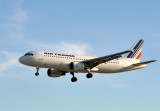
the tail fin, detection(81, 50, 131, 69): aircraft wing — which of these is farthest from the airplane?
the tail fin

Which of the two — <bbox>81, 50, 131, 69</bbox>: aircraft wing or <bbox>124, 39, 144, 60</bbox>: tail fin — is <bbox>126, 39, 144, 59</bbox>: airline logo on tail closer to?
<bbox>124, 39, 144, 60</bbox>: tail fin

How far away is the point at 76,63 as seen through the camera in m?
51.6

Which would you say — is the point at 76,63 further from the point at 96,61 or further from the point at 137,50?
the point at 137,50

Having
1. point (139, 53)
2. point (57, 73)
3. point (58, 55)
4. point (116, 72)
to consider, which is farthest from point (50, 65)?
point (139, 53)

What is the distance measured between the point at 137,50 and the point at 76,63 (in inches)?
774

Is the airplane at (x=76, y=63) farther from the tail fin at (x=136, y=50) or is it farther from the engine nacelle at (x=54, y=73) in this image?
the tail fin at (x=136, y=50)

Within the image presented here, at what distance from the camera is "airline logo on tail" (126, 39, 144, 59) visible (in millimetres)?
64062

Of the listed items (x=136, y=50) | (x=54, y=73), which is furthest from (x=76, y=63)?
(x=136, y=50)

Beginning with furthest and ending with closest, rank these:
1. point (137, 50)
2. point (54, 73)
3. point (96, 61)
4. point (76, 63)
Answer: point (137, 50), point (54, 73), point (96, 61), point (76, 63)

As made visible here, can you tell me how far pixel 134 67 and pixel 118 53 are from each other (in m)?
13.4

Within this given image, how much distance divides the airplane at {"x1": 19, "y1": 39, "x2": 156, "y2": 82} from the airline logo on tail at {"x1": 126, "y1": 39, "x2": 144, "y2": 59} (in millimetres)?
1968

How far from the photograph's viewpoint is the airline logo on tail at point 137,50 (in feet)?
210

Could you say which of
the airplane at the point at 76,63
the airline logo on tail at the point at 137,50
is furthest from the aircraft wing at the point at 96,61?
the airline logo on tail at the point at 137,50

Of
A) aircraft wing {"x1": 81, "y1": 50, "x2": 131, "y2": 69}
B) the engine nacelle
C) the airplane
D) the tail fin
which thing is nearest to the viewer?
the airplane
